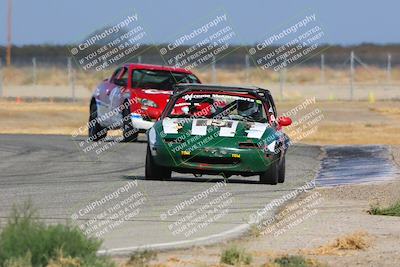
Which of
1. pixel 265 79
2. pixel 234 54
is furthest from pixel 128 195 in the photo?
pixel 234 54

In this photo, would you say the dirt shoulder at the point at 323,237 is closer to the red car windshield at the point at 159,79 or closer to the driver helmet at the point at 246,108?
the driver helmet at the point at 246,108

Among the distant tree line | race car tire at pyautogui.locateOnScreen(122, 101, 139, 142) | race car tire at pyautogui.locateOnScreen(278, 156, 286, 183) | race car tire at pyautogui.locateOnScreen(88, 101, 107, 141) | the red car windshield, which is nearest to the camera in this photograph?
race car tire at pyautogui.locateOnScreen(278, 156, 286, 183)

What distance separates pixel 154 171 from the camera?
1859cm

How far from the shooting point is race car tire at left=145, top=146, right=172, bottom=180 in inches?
725

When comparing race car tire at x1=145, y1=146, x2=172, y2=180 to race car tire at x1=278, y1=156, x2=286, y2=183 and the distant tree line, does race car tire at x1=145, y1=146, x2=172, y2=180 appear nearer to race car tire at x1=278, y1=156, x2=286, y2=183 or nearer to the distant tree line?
race car tire at x1=278, y1=156, x2=286, y2=183

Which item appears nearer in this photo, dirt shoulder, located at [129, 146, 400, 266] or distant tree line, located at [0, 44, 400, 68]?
dirt shoulder, located at [129, 146, 400, 266]

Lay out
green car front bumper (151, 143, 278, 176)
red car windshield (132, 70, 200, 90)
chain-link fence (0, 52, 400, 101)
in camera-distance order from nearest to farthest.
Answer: green car front bumper (151, 143, 278, 176) → red car windshield (132, 70, 200, 90) → chain-link fence (0, 52, 400, 101)

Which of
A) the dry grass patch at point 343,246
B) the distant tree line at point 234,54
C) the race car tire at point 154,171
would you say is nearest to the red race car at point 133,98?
the race car tire at point 154,171

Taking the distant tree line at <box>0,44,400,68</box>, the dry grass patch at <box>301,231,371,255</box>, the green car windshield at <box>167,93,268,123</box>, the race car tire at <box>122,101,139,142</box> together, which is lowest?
the distant tree line at <box>0,44,400,68</box>

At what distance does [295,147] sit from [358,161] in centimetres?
447

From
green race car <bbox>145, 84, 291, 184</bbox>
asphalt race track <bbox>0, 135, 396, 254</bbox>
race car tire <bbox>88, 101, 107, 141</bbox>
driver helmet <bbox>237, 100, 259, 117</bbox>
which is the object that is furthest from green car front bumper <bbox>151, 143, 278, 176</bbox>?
race car tire <bbox>88, 101, 107, 141</bbox>

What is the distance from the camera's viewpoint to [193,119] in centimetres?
1872

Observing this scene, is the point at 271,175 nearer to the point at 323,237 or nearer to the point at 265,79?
the point at 323,237

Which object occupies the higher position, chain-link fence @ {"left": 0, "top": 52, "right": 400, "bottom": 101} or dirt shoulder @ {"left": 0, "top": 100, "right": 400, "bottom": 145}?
dirt shoulder @ {"left": 0, "top": 100, "right": 400, "bottom": 145}
